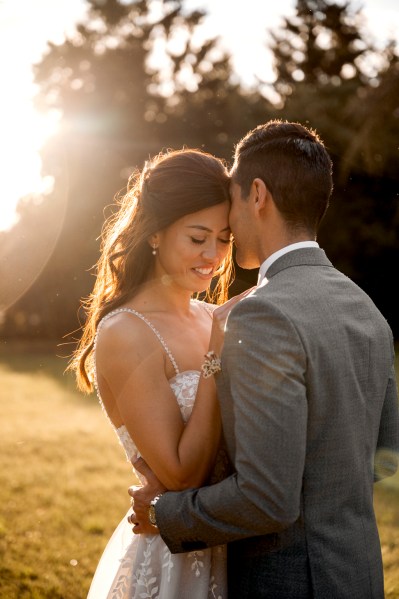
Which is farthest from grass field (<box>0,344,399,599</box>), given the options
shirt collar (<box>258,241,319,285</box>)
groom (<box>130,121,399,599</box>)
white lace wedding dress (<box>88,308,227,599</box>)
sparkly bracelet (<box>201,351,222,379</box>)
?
shirt collar (<box>258,241,319,285</box>)

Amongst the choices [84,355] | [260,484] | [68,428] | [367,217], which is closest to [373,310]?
[260,484]

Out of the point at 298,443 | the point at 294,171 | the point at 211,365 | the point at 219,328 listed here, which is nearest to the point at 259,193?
the point at 294,171

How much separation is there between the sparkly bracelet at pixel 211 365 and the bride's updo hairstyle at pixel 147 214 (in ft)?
2.96

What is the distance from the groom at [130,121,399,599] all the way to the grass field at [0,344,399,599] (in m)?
3.33

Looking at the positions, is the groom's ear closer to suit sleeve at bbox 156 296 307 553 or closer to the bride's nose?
suit sleeve at bbox 156 296 307 553

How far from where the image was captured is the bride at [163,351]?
2725 millimetres

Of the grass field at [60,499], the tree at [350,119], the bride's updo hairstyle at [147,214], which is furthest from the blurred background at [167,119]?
the bride's updo hairstyle at [147,214]

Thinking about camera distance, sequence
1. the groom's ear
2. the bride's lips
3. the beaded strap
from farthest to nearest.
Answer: the bride's lips, the beaded strap, the groom's ear

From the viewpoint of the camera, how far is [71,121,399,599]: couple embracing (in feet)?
7.17

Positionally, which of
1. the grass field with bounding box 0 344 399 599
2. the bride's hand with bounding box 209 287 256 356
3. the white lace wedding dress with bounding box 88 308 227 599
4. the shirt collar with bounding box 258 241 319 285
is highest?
the shirt collar with bounding box 258 241 319 285

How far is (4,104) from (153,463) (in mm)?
12052

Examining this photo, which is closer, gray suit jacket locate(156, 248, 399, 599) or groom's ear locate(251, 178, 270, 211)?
gray suit jacket locate(156, 248, 399, 599)

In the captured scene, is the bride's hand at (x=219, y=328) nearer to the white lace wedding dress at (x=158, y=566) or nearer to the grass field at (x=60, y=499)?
the white lace wedding dress at (x=158, y=566)

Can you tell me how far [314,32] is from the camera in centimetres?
2727
